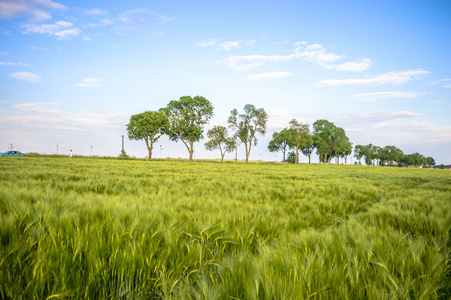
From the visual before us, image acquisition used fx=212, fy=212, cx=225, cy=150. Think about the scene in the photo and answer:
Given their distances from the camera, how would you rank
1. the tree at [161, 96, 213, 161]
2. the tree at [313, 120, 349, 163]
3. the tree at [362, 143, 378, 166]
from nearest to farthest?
the tree at [161, 96, 213, 161] < the tree at [313, 120, 349, 163] < the tree at [362, 143, 378, 166]

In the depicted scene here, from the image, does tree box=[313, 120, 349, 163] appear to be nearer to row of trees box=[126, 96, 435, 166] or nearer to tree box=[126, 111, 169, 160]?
row of trees box=[126, 96, 435, 166]

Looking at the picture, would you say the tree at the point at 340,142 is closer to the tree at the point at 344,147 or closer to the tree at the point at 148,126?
the tree at the point at 344,147

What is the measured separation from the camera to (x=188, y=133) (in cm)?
5956


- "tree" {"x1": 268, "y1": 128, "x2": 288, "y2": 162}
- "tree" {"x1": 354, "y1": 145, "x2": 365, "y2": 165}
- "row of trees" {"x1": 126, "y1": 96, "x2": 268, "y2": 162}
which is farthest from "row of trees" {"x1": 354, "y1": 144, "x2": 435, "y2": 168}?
"row of trees" {"x1": 126, "y1": 96, "x2": 268, "y2": 162}

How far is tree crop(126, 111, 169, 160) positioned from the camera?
63006 millimetres

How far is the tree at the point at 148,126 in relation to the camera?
63.0m

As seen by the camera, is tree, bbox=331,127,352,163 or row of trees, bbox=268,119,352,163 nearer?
row of trees, bbox=268,119,352,163

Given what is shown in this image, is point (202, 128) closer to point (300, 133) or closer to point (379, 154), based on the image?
point (300, 133)

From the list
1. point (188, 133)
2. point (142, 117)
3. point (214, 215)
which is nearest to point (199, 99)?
point (188, 133)

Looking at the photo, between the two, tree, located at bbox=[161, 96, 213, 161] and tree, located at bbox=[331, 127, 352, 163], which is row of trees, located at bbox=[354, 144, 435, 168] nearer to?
tree, located at bbox=[331, 127, 352, 163]

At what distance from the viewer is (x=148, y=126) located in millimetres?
62469

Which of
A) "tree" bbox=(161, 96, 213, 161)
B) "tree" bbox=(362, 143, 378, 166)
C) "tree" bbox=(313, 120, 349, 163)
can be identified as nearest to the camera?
"tree" bbox=(161, 96, 213, 161)

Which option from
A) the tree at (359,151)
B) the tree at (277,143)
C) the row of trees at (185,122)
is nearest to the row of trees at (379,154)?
the tree at (359,151)

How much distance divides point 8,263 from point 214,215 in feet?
6.03
